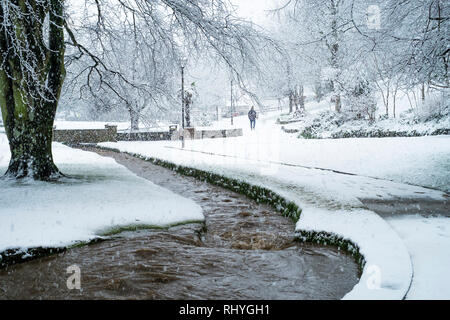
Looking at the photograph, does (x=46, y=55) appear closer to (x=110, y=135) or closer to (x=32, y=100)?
(x=32, y=100)

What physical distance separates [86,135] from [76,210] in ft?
71.4

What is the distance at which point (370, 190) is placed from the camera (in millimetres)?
7555

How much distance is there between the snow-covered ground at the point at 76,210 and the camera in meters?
4.68

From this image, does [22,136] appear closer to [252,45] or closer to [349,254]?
[252,45]

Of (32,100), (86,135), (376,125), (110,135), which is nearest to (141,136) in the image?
(110,135)

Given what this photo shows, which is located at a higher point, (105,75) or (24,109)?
(105,75)

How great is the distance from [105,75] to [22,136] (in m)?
3.77

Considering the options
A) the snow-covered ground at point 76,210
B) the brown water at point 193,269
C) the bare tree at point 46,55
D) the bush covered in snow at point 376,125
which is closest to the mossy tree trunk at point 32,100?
the bare tree at point 46,55

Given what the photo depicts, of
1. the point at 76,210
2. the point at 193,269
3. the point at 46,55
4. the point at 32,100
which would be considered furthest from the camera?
the point at 46,55

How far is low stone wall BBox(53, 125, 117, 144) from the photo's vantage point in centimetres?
2567

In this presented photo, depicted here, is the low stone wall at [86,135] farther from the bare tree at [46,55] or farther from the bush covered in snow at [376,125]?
the bare tree at [46,55]

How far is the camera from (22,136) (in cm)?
739

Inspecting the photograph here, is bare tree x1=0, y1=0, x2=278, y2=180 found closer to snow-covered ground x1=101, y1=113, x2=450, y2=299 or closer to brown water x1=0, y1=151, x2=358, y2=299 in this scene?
snow-covered ground x1=101, y1=113, x2=450, y2=299
